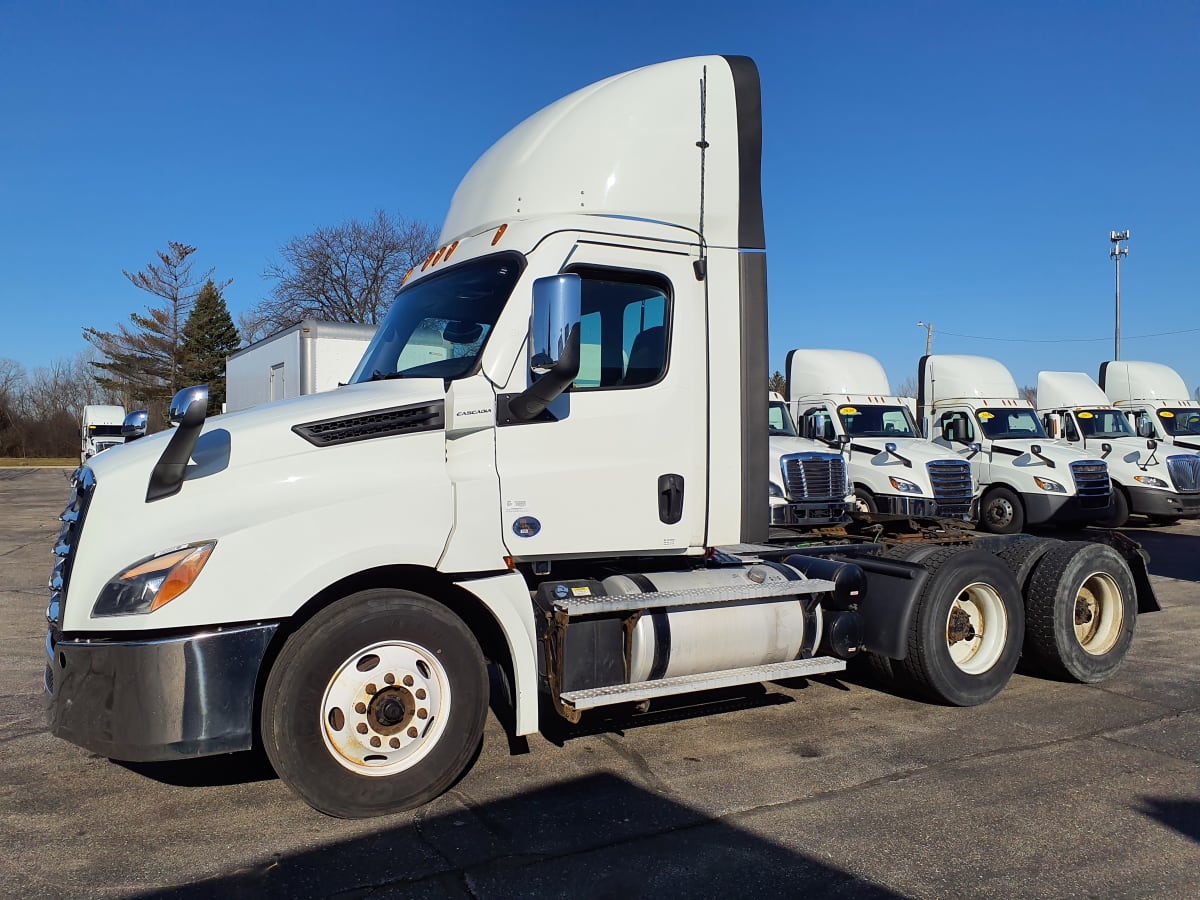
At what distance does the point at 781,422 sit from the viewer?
15.2 m

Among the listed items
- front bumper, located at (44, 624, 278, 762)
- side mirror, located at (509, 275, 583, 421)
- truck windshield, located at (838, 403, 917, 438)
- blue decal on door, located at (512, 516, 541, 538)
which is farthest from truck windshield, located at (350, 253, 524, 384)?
truck windshield, located at (838, 403, 917, 438)

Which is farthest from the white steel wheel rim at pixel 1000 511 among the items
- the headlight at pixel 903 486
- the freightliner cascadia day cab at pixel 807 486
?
the freightliner cascadia day cab at pixel 807 486

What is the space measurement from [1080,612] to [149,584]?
247 inches

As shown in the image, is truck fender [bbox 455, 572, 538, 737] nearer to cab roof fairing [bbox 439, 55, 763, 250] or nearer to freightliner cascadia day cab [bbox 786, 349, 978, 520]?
cab roof fairing [bbox 439, 55, 763, 250]

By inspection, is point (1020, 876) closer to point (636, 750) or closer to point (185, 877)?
point (636, 750)

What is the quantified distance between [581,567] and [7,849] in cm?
296

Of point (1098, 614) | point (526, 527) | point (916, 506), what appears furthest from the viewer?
point (916, 506)

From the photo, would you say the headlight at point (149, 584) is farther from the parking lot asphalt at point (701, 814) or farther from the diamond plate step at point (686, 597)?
the diamond plate step at point (686, 597)

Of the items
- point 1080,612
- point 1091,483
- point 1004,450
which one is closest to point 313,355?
point 1080,612

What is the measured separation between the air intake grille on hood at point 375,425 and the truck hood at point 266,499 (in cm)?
3

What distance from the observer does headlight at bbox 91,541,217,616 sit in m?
3.74

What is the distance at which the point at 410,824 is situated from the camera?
4.12 meters

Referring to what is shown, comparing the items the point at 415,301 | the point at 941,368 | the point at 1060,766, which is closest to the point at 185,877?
the point at 415,301

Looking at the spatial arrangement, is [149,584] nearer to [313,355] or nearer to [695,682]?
[695,682]
